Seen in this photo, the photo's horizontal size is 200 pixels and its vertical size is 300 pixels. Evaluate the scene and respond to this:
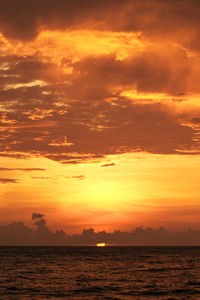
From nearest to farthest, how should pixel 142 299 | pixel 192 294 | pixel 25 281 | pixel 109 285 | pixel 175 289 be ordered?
pixel 142 299
pixel 192 294
pixel 175 289
pixel 109 285
pixel 25 281

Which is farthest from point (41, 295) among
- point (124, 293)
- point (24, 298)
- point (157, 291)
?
point (157, 291)

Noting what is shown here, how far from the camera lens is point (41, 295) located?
43.6 meters

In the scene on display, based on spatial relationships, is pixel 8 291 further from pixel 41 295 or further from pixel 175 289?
pixel 175 289

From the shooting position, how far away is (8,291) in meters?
46.6

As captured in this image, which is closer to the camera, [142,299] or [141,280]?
[142,299]

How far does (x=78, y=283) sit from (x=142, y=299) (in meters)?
15.5

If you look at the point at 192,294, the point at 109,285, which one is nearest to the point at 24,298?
the point at 109,285

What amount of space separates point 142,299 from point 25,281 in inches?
900

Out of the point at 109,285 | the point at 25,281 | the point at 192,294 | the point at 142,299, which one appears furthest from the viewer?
the point at 25,281

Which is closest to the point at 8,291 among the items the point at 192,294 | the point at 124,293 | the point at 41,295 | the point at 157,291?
the point at 41,295

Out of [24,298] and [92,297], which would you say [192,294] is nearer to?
[92,297]

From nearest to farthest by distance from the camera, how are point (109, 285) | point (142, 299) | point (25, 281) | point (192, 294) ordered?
point (142, 299) < point (192, 294) < point (109, 285) < point (25, 281)

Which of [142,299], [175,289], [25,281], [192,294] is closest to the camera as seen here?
[142,299]

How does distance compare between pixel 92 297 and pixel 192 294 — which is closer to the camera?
pixel 92 297
